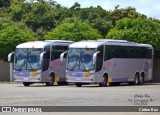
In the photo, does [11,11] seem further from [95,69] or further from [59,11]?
[95,69]

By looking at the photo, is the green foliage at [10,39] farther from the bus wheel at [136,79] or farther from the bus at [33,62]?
the bus wheel at [136,79]

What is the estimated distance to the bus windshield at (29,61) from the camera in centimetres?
3700

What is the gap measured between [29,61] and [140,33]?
14.2 m

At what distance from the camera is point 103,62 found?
35.8m

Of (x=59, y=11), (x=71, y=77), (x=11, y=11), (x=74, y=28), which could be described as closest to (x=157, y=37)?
(x=74, y=28)

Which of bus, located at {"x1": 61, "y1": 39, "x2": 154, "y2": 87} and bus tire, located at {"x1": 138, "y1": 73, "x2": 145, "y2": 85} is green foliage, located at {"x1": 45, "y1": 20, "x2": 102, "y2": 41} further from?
bus, located at {"x1": 61, "y1": 39, "x2": 154, "y2": 87}

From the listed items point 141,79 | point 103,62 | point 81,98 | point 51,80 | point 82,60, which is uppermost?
point 82,60

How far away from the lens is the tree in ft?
156

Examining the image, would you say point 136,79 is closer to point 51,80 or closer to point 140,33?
point 51,80

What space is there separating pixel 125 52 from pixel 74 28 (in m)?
10.4

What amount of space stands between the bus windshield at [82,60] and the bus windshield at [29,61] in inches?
108

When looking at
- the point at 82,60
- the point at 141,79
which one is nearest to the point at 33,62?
the point at 82,60

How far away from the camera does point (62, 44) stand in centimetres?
3947

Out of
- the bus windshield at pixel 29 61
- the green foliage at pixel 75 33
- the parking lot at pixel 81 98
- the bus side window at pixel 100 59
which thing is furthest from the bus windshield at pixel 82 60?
the green foliage at pixel 75 33
